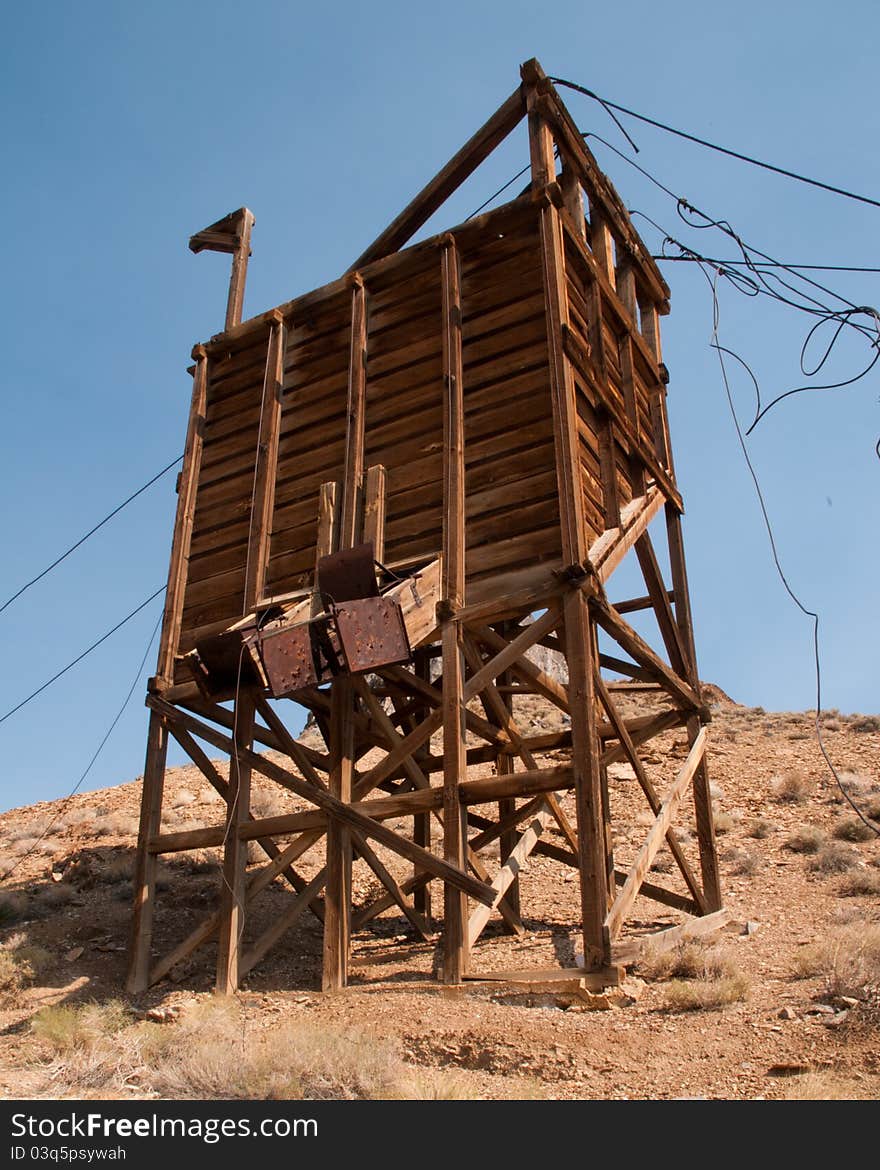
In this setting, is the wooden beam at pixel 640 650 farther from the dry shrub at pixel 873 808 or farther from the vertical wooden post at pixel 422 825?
the dry shrub at pixel 873 808

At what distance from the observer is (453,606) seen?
33.8 feet

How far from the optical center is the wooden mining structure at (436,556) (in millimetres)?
9648

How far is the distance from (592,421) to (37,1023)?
8121mm

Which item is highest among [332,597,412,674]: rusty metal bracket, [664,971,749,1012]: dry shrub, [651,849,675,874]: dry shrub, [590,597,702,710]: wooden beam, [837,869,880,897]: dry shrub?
[590,597,702,710]: wooden beam

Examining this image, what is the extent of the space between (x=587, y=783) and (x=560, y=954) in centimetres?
296

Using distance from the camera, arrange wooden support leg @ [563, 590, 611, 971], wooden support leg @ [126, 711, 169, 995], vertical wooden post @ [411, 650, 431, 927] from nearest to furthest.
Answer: wooden support leg @ [563, 590, 611, 971] → wooden support leg @ [126, 711, 169, 995] → vertical wooden post @ [411, 650, 431, 927]

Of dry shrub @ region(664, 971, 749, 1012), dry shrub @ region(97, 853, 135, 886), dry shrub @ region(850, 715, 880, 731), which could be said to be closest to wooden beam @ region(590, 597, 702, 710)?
dry shrub @ region(664, 971, 749, 1012)

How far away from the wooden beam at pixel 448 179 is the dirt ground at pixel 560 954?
885cm

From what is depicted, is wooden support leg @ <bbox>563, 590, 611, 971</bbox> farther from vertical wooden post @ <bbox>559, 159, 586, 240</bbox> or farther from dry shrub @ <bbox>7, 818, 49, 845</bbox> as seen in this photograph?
dry shrub @ <bbox>7, 818, 49, 845</bbox>

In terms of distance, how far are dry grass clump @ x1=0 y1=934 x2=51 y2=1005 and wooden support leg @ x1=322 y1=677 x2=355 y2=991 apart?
3.25 meters

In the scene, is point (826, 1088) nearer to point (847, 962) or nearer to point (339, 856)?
point (847, 962)

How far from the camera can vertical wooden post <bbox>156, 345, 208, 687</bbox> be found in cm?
1231
